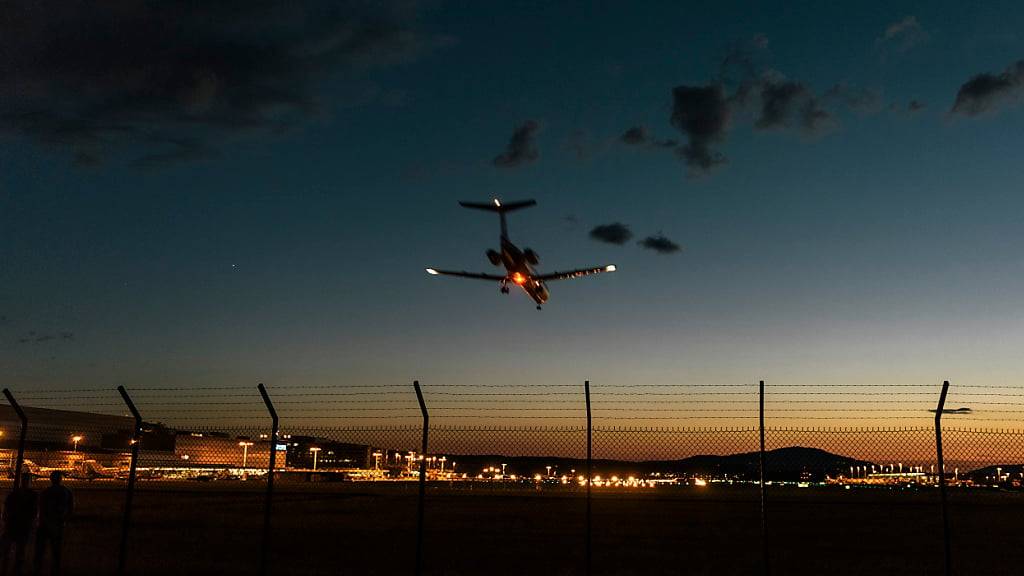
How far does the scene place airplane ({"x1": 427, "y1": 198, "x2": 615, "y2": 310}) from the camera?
36531mm

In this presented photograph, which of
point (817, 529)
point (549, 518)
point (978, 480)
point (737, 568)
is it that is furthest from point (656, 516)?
point (737, 568)

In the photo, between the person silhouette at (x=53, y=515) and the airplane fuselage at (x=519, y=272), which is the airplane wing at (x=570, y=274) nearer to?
the airplane fuselage at (x=519, y=272)

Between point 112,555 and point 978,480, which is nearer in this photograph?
point 112,555

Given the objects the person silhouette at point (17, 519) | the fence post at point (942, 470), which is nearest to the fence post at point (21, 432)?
the person silhouette at point (17, 519)

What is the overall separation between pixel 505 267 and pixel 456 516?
11.0 meters

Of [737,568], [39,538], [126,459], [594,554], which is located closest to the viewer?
[39,538]

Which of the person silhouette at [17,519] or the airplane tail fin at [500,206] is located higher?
the airplane tail fin at [500,206]

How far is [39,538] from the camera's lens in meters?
12.5

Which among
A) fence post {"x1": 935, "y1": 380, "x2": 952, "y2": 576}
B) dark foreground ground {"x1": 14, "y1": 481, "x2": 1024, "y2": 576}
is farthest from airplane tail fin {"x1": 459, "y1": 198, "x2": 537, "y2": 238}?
fence post {"x1": 935, "y1": 380, "x2": 952, "y2": 576}

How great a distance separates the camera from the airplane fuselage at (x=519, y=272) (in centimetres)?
3650

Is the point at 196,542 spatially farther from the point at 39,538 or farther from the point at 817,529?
the point at 817,529

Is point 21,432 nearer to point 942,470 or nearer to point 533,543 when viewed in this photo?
point 533,543

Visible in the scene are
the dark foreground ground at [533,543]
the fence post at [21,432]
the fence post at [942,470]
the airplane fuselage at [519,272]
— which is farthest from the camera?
the airplane fuselage at [519,272]

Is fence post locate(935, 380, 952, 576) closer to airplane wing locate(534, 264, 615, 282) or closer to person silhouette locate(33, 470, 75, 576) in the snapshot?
person silhouette locate(33, 470, 75, 576)
